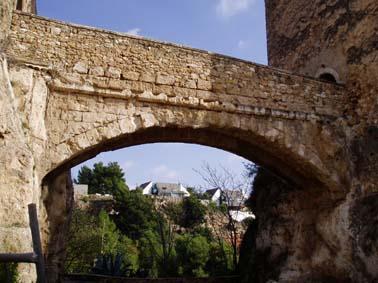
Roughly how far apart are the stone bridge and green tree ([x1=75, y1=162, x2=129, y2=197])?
89.7 feet

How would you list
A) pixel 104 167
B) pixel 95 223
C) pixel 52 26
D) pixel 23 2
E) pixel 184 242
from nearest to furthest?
pixel 52 26 < pixel 23 2 < pixel 184 242 < pixel 95 223 < pixel 104 167

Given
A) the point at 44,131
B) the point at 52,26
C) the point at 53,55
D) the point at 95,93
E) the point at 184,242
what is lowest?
the point at 184,242

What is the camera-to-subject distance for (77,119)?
584 cm

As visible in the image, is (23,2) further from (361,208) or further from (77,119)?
(361,208)

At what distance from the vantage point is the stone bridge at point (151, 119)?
17.5ft

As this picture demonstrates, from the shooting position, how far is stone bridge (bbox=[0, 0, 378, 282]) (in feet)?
17.5

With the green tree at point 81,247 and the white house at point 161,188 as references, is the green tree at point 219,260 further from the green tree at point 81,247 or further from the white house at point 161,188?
the white house at point 161,188

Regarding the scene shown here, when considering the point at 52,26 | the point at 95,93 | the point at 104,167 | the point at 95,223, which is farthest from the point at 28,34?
the point at 104,167

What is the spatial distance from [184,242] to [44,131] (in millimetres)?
15155

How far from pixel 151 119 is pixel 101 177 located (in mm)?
30639

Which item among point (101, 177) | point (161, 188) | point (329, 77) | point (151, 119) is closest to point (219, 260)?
point (329, 77)

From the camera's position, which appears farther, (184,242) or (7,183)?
(184,242)

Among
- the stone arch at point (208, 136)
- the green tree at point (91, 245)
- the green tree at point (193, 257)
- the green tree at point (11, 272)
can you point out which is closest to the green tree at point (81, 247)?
the green tree at point (91, 245)

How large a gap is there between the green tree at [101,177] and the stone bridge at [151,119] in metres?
27.4
